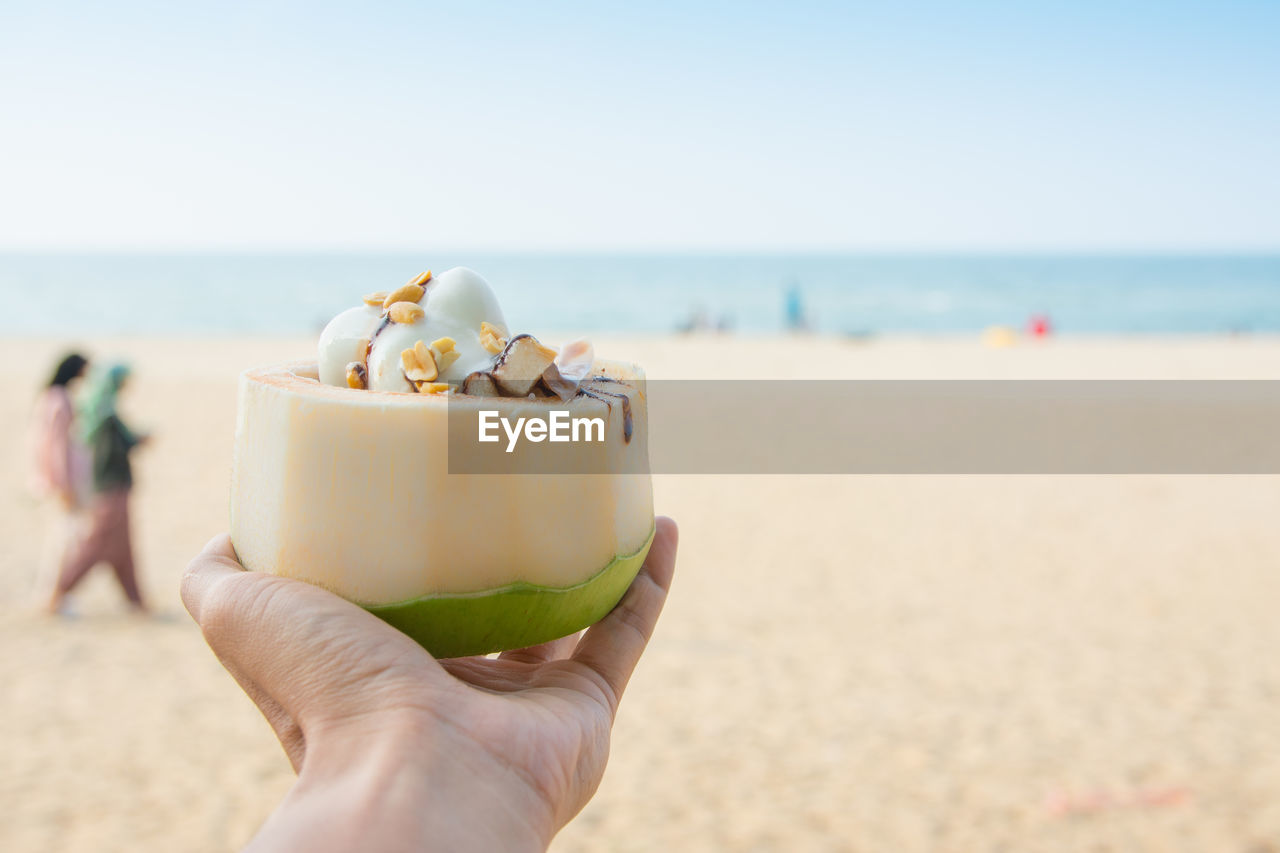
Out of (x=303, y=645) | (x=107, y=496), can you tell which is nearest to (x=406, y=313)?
(x=303, y=645)

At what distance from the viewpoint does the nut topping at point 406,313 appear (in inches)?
56.2

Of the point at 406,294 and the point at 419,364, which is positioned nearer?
the point at 419,364

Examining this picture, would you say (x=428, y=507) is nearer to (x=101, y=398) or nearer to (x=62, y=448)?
(x=101, y=398)

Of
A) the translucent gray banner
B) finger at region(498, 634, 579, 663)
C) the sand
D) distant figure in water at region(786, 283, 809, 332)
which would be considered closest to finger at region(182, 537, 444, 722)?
finger at region(498, 634, 579, 663)

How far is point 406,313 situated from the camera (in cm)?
143

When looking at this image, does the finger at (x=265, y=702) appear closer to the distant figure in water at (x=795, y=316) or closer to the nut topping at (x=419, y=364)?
the nut topping at (x=419, y=364)

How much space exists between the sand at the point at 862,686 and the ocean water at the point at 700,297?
14.8 metres

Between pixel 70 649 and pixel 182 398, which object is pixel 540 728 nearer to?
pixel 70 649

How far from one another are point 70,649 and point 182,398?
8.11 meters

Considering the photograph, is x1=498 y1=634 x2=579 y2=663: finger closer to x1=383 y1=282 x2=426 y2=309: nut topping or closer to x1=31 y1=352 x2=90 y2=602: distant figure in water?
x1=383 y1=282 x2=426 y2=309: nut topping

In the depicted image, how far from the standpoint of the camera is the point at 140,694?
15.6ft

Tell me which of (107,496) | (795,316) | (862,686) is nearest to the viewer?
(862,686)

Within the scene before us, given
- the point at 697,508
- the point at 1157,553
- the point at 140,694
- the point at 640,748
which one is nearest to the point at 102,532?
the point at 140,694

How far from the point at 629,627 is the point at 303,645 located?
598 millimetres
